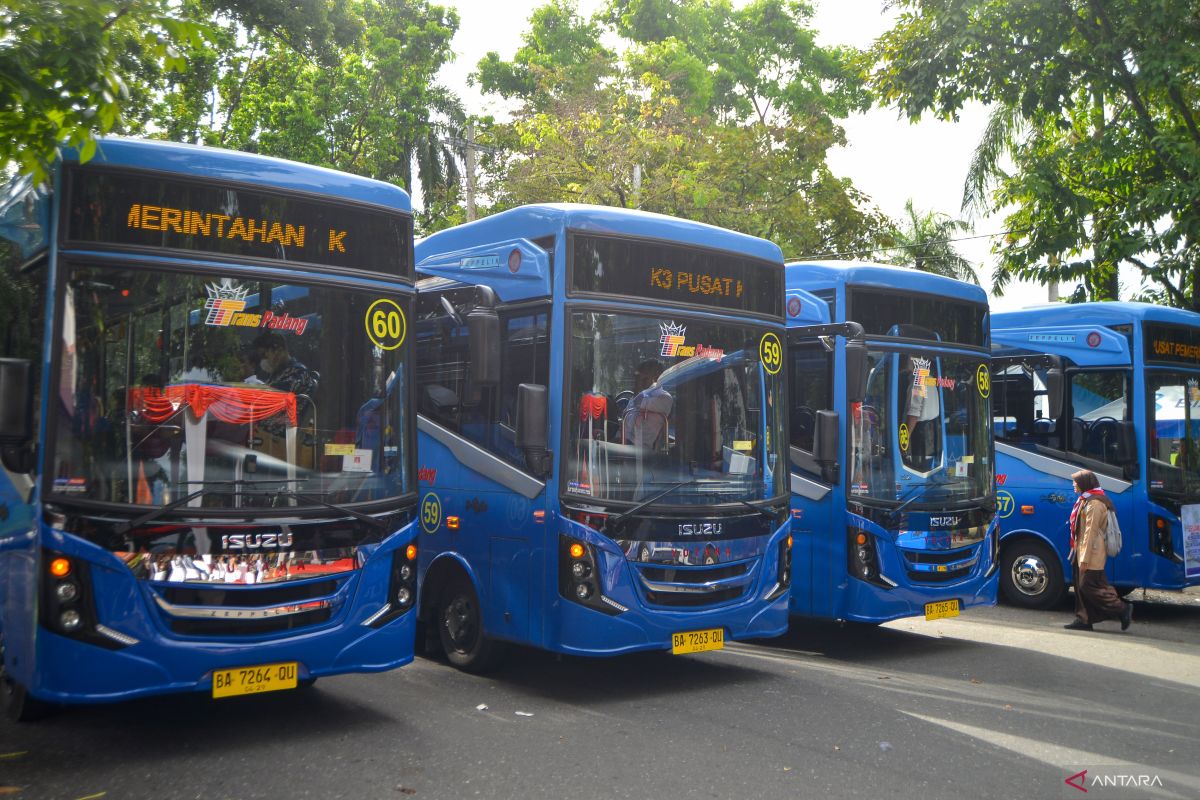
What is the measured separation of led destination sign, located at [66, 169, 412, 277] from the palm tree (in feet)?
93.1

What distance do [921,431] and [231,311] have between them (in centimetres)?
597

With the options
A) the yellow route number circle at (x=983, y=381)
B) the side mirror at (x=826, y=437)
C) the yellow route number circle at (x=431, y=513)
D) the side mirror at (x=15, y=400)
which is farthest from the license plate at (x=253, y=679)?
the yellow route number circle at (x=983, y=381)

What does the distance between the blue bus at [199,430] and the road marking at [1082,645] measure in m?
6.08

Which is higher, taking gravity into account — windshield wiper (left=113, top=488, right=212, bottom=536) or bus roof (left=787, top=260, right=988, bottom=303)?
bus roof (left=787, top=260, right=988, bottom=303)

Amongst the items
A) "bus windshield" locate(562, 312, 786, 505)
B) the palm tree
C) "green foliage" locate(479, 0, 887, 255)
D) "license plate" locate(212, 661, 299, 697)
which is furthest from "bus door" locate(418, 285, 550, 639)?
the palm tree

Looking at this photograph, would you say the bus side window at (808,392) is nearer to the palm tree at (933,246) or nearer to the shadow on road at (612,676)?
the shadow on road at (612,676)

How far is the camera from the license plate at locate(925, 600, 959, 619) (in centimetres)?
988

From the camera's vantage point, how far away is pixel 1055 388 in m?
12.8

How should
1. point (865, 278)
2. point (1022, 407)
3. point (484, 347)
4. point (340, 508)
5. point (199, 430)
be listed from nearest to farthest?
1. point (199, 430)
2. point (340, 508)
3. point (484, 347)
4. point (865, 278)
5. point (1022, 407)

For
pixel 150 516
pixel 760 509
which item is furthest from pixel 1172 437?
pixel 150 516

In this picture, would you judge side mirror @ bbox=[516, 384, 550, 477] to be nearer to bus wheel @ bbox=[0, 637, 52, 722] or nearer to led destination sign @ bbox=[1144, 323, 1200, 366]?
bus wheel @ bbox=[0, 637, 52, 722]

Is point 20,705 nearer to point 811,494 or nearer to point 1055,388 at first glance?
point 811,494

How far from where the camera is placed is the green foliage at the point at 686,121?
23.2 m

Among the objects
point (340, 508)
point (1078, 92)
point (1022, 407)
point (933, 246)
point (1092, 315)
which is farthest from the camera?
point (933, 246)
